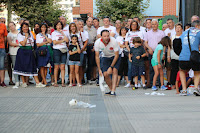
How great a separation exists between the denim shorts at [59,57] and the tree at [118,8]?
27.7m

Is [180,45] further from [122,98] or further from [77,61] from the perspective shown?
[77,61]

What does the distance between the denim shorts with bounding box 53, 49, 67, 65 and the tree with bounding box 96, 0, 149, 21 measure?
2771 cm

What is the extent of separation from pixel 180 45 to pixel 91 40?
412cm

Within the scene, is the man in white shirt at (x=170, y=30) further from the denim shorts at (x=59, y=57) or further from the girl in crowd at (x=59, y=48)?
the denim shorts at (x=59, y=57)

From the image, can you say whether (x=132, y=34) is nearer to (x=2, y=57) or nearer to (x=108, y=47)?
(x=108, y=47)

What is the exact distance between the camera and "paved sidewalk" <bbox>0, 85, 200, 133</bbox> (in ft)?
21.6

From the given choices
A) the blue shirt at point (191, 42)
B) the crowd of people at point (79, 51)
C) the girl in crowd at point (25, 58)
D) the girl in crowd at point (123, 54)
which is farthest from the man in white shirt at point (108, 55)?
the girl in crowd at point (25, 58)

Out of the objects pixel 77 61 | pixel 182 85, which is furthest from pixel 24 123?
pixel 77 61

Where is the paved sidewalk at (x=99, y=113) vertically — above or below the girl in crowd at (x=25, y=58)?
below

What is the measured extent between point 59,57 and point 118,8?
28.9 meters

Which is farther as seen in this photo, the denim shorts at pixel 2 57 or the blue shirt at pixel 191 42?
the denim shorts at pixel 2 57

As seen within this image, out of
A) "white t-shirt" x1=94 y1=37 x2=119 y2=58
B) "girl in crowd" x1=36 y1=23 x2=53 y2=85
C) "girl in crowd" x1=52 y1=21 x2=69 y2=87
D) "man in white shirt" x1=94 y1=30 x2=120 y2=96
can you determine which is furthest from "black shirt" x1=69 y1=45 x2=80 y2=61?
"white t-shirt" x1=94 y1=37 x2=119 y2=58

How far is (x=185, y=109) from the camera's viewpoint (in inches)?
332

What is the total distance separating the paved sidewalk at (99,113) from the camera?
21.6 feet
